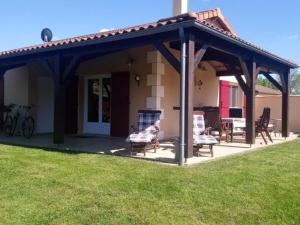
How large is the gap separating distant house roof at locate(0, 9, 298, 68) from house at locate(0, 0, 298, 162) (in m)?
0.02

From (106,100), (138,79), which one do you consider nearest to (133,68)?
(138,79)

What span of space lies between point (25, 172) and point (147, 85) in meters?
5.58

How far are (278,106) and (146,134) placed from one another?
432 inches

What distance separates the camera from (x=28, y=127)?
12281 millimetres

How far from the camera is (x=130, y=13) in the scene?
15.5 metres

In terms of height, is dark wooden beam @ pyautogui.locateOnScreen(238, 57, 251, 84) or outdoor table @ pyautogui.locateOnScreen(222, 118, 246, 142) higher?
dark wooden beam @ pyautogui.locateOnScreen(238, 57, 251, 84)

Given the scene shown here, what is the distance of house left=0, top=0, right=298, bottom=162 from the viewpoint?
718 cm

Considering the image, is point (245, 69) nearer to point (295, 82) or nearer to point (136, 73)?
point (136, 73)

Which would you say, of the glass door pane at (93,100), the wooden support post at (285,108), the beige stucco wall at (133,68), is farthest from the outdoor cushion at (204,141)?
the wooden support post at (285,108)

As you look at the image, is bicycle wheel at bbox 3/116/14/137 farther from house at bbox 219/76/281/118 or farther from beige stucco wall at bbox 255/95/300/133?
beige stucco wall at bbox 255/95/300/133

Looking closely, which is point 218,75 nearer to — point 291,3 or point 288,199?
point 291,3

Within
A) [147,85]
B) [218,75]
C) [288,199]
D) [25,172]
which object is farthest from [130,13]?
[288,199]

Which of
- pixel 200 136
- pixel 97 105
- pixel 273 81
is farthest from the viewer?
pixel 273 81

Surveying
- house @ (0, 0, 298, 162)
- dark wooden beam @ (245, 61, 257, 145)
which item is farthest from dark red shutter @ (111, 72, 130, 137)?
dark wooden beam @ (245, 61, 257, 145)
